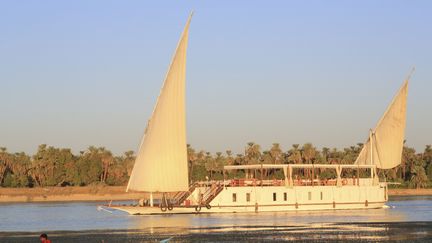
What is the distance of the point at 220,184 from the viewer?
66.4 meters

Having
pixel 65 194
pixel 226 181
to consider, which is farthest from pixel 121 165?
pixel 226 181

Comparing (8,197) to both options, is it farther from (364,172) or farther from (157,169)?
(157,169)

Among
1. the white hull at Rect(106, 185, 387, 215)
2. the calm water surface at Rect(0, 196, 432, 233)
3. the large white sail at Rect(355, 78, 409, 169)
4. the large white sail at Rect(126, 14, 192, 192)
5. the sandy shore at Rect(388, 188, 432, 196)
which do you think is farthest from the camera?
the sandy shore at Rect(388, 188, 432, 196)

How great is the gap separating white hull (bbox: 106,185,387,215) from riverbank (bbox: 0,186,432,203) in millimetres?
49332

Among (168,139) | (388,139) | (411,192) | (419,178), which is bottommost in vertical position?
(411,192)

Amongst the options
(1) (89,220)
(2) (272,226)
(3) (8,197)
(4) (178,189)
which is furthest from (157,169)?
(3) (8,197)

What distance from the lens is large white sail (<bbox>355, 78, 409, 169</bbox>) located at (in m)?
77.2

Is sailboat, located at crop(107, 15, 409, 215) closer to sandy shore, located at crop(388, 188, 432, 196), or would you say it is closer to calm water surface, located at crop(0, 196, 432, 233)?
calm water surface, located at crop(0, 196, 432, 233)

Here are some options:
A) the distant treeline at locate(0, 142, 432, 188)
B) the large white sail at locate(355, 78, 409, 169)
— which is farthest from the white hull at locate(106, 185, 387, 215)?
the distant treeline at locate(0, 142, 432, 188)

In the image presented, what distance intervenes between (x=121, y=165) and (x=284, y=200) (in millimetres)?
71366

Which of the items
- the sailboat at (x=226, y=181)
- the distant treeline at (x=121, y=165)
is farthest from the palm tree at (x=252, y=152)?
the sailboat at (x=226, y=181)

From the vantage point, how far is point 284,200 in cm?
6781

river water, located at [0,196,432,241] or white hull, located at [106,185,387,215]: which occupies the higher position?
white hull, located at [106,185,387,215]

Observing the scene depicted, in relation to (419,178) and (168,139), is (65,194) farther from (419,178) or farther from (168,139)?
(168,139)
